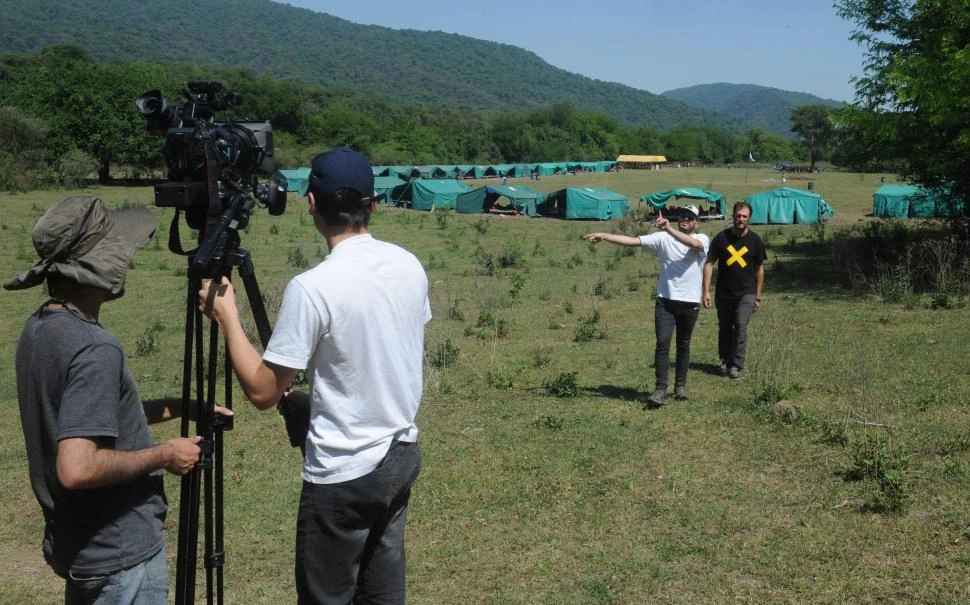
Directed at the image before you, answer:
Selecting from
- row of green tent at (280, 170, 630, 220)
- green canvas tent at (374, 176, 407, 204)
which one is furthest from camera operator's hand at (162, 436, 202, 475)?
green canvas tent at (374, 176, 407, 204)

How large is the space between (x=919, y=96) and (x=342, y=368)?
15.7m

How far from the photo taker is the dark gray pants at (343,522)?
2814mm

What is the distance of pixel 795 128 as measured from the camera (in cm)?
13250

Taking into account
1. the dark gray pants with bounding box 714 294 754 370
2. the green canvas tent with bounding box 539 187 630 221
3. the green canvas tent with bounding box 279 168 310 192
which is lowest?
the dark gray pants with bounding box 714 294 754 370

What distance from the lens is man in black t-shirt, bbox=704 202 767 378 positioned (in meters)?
9.63

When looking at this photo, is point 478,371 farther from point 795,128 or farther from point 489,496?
point 795,128

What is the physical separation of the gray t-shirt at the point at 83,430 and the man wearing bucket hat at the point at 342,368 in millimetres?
363

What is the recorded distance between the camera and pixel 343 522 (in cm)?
283

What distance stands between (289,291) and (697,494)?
13.8 feet

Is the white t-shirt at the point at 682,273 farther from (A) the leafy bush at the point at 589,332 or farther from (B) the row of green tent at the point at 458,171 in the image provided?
(B) the row of green tent at the point at 458,171

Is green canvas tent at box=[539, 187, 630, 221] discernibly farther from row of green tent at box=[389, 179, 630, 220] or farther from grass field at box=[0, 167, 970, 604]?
grass field at box=[0, 167, 970, 604]

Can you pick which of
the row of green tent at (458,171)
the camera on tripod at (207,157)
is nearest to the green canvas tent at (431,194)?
the row of green tent at (458,171)

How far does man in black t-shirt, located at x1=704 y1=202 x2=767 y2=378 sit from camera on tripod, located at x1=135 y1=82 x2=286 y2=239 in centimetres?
722

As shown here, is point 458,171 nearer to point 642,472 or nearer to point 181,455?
point 642,472
